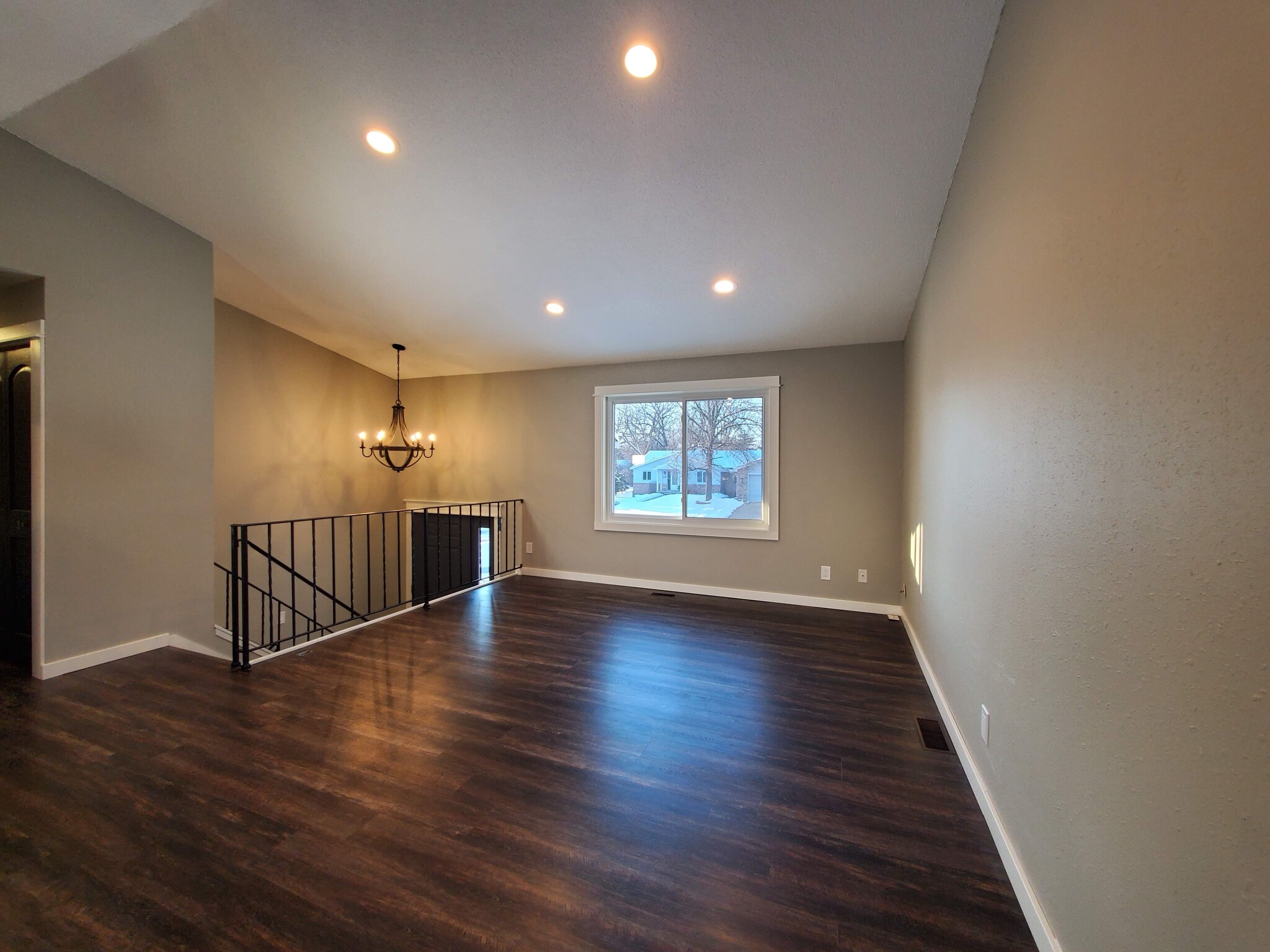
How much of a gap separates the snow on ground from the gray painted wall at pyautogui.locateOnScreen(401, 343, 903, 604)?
26 cm

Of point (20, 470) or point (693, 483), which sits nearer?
point (20, 470)

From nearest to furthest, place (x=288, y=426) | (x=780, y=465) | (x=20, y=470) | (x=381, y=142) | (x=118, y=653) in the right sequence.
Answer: (x=381, y=142)
(x=20, y=470)
(x=118, y=653)
(x=780, y=465)
(x=288, y=426)

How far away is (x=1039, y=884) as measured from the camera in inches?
48.7

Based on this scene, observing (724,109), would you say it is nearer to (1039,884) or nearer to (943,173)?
(943,173)

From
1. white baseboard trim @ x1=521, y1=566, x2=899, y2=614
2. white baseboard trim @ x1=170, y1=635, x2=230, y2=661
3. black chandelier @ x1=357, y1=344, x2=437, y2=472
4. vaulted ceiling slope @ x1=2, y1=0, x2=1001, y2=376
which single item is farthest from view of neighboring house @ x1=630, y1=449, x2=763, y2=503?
white baseboard trim @ x1=170, y1=635, x2=230, y2=661

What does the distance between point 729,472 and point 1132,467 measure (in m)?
3.77

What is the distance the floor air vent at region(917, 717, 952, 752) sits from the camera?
2.10m

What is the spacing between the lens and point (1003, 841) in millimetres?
1492

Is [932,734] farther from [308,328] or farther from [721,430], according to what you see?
[308,328]

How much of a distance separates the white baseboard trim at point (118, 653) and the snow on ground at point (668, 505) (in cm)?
338

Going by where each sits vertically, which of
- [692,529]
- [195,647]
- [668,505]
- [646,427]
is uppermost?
[646,427]

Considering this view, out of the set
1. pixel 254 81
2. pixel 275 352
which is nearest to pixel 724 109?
pixel 254 81

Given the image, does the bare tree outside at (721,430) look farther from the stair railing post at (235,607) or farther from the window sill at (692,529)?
the stair railing post at (235,607)

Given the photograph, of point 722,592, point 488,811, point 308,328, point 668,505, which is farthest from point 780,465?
point 308,328
